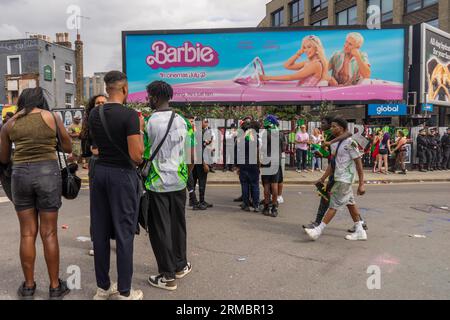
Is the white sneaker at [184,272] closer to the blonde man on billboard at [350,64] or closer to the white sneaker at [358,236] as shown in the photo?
the white sneaker at [358,236]

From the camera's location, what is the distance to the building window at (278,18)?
1835 inches

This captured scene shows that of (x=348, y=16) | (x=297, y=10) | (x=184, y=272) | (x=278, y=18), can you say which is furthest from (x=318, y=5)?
(x=184, y=272)

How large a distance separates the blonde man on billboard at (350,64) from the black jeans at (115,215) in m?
16.0

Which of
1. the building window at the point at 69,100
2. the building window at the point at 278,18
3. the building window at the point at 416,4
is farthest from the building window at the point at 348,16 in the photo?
the building window at the point at 69,100

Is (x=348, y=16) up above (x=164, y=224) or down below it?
above

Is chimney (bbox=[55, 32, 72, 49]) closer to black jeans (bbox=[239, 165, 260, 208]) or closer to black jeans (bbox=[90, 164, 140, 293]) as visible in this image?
black jeans (bbox=[239, 165, 260, 208])

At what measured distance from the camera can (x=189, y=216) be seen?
698cm

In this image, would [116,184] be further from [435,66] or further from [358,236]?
[435,66]

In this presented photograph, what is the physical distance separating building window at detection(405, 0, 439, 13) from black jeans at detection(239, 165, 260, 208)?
28.8 m

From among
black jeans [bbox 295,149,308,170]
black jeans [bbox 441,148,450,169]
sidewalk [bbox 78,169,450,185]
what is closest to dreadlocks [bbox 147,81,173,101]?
sidewalk [bbox 78,169,450,185]

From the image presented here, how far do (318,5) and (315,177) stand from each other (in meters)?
34.1

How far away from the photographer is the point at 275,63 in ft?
59.3
